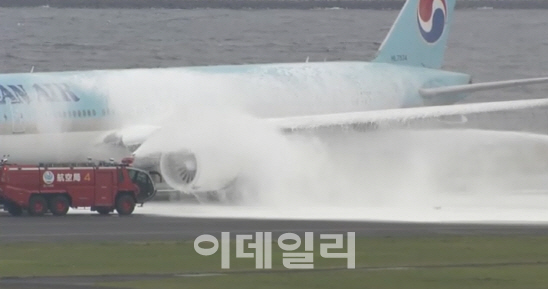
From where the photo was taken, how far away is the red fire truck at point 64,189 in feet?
Answer: 130

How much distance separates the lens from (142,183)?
42.2 m

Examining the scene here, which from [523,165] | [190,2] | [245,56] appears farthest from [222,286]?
[190,2]

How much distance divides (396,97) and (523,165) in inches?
206

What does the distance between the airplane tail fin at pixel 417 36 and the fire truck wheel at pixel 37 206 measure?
22717mm

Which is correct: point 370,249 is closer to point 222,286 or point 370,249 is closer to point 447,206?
point 222,286

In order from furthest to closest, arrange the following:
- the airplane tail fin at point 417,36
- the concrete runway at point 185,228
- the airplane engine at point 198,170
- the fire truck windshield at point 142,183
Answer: the airplane tail fin at point 417,36 < the airplane engine at point 198,170 < the fire truck windshield at point 142,183 < the concrete runway at point 185,228

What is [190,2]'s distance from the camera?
18025cm

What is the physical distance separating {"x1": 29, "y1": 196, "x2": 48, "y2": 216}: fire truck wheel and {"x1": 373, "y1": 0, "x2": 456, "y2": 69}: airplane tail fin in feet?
74.5

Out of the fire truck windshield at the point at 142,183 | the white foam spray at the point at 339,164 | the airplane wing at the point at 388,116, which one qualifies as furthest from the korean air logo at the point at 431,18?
the fire truck windshield at the point at 142,183

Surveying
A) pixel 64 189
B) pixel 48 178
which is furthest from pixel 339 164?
pixel 48 178

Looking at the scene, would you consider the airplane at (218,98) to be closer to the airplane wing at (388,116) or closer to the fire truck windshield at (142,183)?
the airplane wing at (388,116)

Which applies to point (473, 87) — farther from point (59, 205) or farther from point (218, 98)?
point (59, 205)

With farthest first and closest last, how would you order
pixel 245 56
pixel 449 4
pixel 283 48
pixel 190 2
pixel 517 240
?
pixel 190 2
pixel 283 48
pixel 245 56
pixel 449 4
pixel 517 240

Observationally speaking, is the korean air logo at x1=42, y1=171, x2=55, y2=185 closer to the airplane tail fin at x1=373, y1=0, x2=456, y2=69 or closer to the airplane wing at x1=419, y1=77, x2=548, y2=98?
the airplane wing at x1=419, y1=77, x2=548, y2=98
